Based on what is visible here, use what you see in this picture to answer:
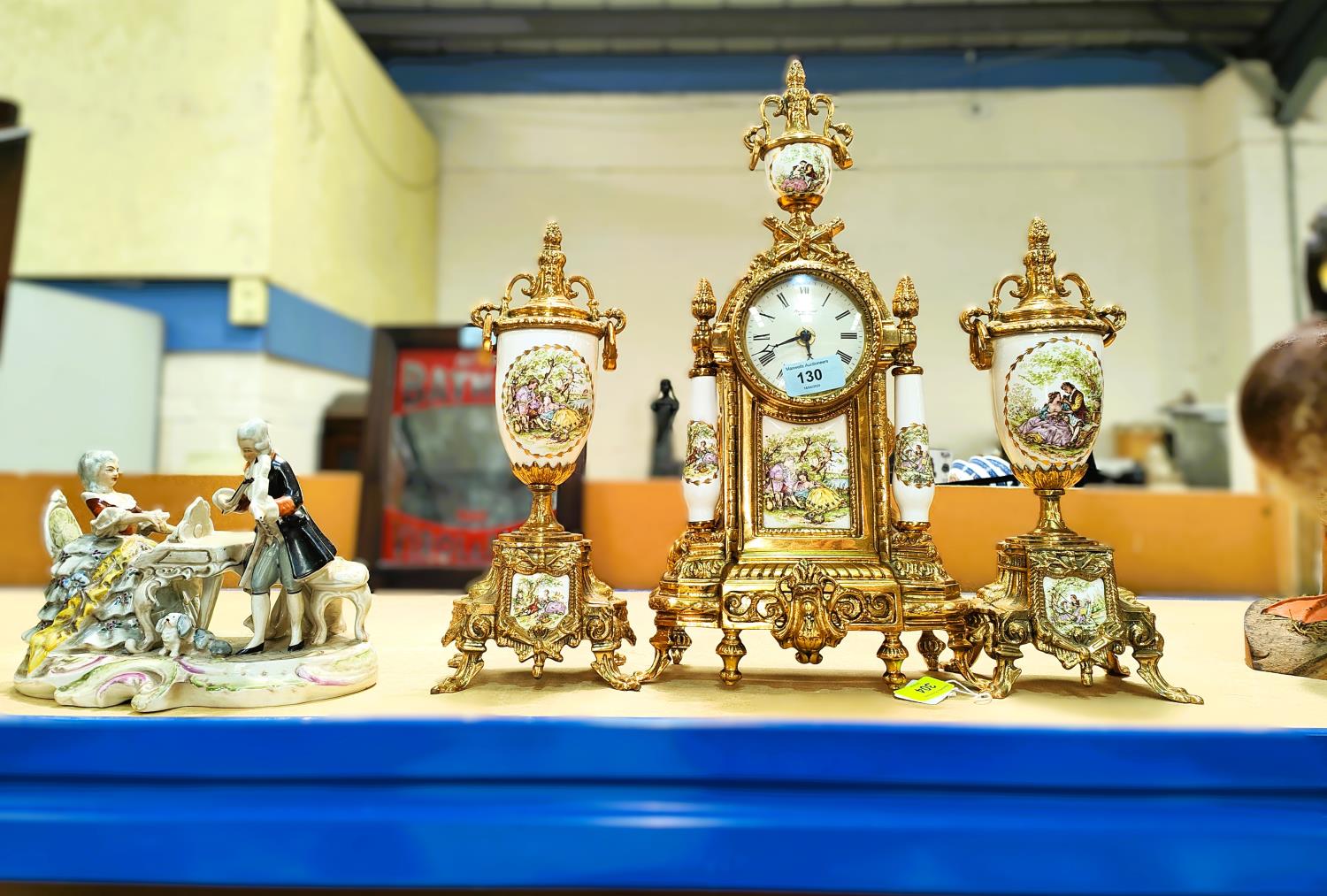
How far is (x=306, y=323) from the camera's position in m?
4.35

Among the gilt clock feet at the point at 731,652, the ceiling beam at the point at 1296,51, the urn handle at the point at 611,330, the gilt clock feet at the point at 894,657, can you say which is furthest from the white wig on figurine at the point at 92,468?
the ceiling beam at the point at 1296,51

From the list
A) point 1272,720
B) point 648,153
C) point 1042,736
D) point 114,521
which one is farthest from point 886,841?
point 648,153

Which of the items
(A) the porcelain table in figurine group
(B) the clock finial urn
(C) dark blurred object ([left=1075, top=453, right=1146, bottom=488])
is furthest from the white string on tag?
(C) dark blurred object ([left=1075, top=453, right=1146, bottom=488])

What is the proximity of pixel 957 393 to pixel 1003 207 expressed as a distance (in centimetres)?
275

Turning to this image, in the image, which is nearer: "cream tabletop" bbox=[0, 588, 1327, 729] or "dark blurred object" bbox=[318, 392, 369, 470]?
"cream tabletop" bbox=[0, 588, 1327, 729]

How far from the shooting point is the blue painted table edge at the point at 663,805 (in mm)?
1377

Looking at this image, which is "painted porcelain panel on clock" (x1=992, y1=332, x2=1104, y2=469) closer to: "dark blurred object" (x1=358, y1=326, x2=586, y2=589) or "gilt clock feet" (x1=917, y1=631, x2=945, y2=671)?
"gilt clock feet" (x1=917, y1=631, x2=945, y2=671)

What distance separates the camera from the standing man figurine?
1.65 meters

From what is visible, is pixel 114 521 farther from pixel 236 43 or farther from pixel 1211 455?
pixel 1211 455

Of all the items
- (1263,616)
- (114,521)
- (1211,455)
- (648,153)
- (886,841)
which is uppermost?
(648,153)

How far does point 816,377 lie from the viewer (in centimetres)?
182

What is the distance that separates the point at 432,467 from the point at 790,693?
2.50 metres

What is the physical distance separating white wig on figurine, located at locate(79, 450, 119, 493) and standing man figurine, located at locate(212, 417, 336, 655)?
28 centimetres

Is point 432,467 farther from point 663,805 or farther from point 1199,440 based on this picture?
point 1199,440
